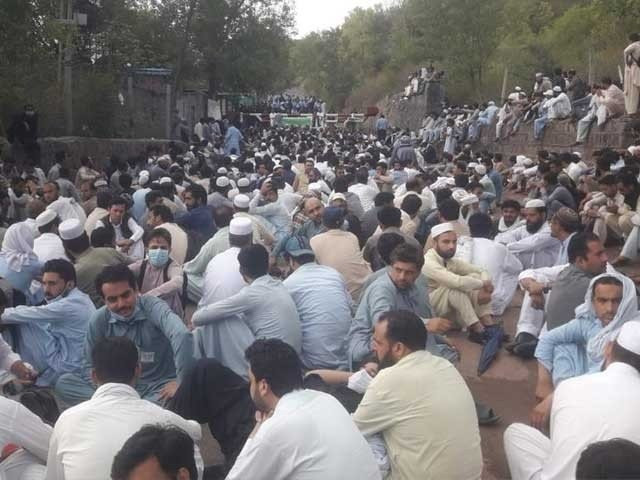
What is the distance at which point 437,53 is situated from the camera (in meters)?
35.0

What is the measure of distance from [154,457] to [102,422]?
0.63 metres

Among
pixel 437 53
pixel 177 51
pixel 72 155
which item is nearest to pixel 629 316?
pixel 72 155

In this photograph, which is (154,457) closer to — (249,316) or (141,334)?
(141,334)

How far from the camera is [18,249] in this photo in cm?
575

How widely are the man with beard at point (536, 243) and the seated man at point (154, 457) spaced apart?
507 cm

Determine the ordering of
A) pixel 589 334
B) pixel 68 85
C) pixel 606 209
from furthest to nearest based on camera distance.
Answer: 1. pixel 68 85
2. pixel 606 209
3. pixel 589 334

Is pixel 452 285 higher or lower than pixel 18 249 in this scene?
lower

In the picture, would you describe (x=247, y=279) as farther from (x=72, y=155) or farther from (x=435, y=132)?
(x=435, y=132)

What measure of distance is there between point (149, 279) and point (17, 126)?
29.5 feet

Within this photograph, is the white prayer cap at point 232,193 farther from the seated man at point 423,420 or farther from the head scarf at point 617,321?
the seated man at point 423,420

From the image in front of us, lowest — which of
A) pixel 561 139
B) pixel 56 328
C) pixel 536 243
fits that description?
pixel 56 328

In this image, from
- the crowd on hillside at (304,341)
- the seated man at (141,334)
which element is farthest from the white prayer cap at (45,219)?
the seated man at (141,334)

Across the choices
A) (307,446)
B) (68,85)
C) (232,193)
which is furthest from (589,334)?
(68,85)

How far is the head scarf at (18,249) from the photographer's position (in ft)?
18.6
